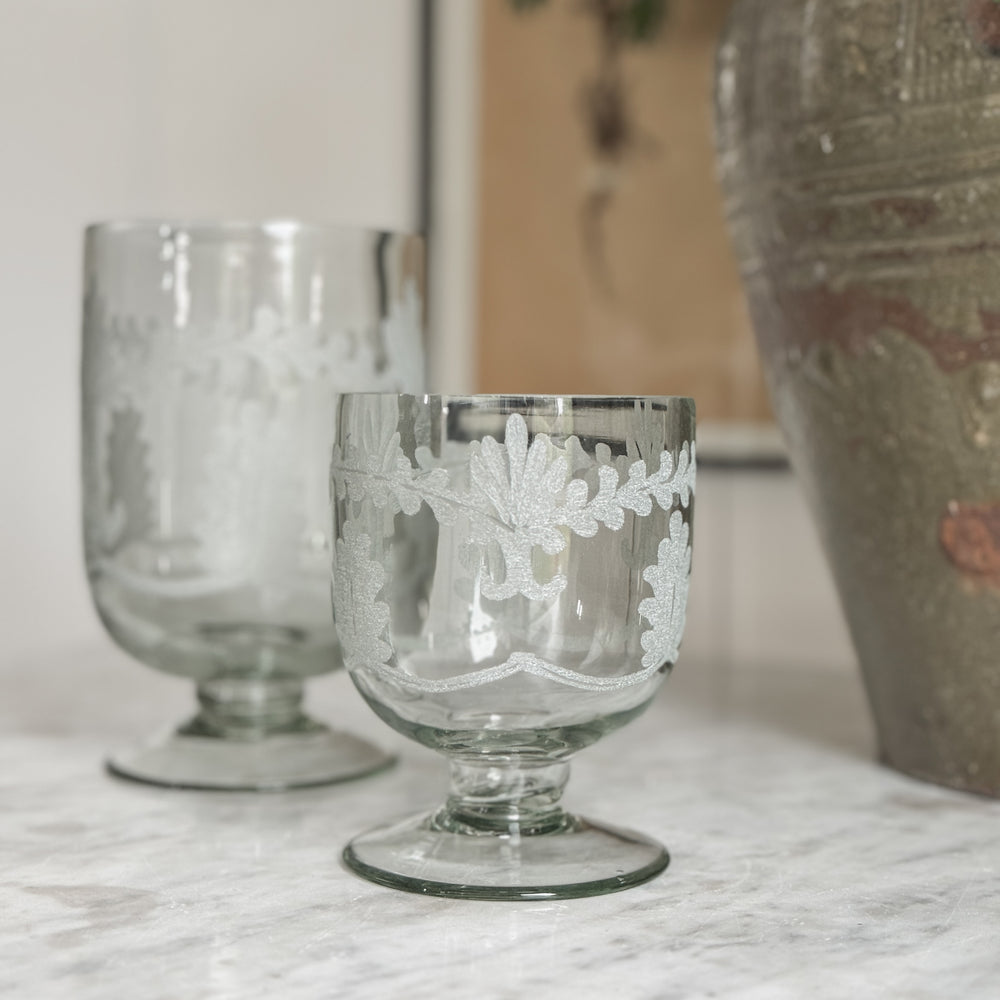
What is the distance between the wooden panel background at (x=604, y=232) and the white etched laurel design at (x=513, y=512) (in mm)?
903

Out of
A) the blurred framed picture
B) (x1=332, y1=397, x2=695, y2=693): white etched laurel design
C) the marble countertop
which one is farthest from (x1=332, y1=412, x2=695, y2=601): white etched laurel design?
the blurred framed picture

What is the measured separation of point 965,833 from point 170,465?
385mm

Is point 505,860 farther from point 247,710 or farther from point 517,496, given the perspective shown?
point 247,710

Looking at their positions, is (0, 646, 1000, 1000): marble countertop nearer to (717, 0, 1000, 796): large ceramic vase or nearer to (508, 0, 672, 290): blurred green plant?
(717, 0, 1000, 796): large ceramic vase

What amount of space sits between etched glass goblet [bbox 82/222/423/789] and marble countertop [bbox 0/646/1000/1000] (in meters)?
0.07

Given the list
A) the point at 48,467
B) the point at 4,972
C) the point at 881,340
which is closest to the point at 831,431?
Answer: the point at 881,340

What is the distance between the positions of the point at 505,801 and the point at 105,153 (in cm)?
75

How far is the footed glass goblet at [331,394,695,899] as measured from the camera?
1.64 ft

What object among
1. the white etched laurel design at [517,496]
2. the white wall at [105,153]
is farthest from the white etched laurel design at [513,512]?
the white wall at [105,153]

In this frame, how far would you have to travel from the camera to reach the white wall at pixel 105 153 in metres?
1.06

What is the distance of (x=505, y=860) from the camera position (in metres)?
0.53

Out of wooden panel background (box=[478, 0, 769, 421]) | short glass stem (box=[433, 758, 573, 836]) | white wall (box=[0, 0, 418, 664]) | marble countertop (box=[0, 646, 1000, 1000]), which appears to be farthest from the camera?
wooden panel background (box=[478, 0, 769, 421])

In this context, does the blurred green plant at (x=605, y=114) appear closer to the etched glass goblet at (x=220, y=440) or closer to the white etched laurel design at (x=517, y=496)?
the etched glass goblet at (x=220, y=440)

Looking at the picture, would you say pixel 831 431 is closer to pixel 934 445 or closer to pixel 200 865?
pixel 934 445
